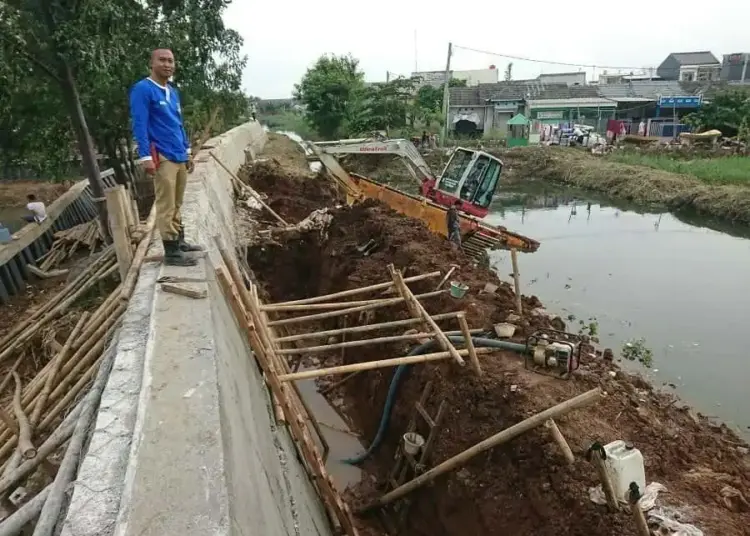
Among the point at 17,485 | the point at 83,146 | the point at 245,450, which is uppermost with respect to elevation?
the point at 83,146

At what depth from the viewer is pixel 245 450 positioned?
10.3 ft

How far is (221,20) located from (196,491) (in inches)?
414

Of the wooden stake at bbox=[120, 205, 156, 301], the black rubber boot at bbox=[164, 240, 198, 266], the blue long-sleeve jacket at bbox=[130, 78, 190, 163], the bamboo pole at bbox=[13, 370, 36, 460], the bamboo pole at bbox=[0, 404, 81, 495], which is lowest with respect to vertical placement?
the bamboo pole at bbox=[13, 370, 36, 460]

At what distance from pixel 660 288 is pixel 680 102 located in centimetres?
3026

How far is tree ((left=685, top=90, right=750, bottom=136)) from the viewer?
105ft

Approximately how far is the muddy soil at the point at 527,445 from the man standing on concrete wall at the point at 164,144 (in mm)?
3278

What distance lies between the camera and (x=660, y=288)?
43.5 feet

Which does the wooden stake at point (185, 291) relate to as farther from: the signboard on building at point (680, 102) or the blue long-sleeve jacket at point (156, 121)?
the signboard on building at point (680, 102)

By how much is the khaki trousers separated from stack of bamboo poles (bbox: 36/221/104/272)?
7.40m

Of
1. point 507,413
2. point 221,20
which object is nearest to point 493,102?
point 221,20

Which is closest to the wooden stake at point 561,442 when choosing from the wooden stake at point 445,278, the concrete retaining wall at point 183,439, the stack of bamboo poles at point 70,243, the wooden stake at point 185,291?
the concrete retaining wall at point 183,439

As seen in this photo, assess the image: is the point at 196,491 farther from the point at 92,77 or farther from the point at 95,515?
the point at 92,77

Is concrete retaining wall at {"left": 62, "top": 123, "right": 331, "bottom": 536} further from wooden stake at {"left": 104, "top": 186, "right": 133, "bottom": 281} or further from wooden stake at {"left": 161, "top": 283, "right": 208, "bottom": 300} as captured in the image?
wooden stake at {"left": 104, "top": 186, "right": 133, "bottom": 281}

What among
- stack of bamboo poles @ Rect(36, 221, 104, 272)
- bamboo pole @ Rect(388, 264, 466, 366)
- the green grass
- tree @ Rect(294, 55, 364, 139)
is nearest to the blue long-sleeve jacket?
bamboo pole @ Rect(388, 264, 466, 366)
